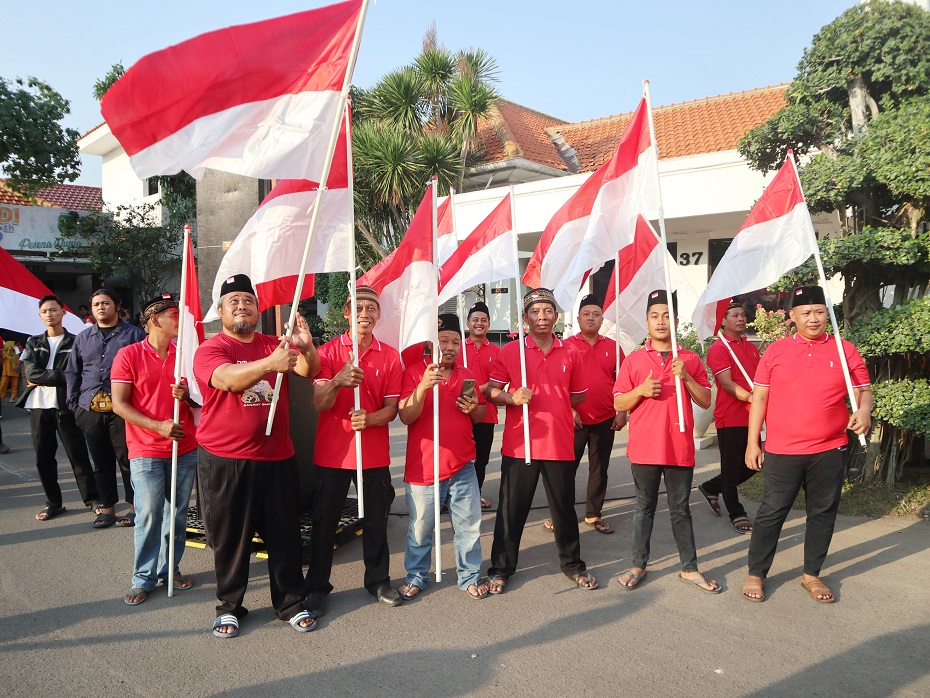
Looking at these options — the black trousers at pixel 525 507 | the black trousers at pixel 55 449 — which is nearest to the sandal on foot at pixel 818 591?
the black trousers at pixel 525 507

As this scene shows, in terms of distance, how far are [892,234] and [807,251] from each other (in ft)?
5.05

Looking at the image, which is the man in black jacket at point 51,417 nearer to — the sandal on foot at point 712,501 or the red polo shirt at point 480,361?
the red polo shirt at point 480,361

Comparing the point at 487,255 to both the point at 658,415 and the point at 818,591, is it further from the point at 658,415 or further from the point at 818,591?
the point at 818,591

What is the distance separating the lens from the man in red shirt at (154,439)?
4.54 metres

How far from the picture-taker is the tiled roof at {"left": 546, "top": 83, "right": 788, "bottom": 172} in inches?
586

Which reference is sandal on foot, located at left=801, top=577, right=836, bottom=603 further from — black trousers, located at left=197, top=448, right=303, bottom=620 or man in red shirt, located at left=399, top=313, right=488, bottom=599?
black trousers, located at left=197, top=448, right=303, bottom=620

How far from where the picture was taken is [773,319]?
7383mm

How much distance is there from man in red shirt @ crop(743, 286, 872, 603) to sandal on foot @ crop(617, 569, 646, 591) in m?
0.67

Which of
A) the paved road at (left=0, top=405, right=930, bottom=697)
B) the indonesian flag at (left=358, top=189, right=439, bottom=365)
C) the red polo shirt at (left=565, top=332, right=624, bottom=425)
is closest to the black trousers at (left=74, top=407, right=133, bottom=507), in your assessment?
the paved road at (left=0, top=405, right=930, bottom=697)

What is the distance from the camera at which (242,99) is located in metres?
3.79

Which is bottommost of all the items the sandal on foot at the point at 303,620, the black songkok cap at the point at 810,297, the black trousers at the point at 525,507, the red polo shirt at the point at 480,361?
the sandal on foot at the point at 303,620

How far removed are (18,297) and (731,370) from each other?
642 centimetres

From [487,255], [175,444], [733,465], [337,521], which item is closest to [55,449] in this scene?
[175,444]

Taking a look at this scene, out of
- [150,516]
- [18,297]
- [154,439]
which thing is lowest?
[150,516]
